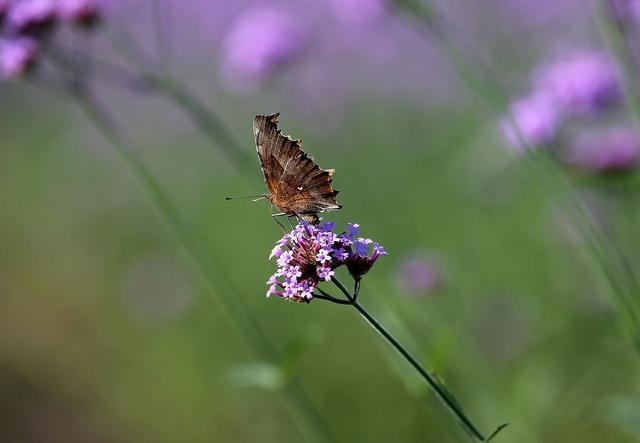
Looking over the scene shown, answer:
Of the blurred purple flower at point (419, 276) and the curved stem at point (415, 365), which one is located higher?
the blurred purple flower at point (419, 276)

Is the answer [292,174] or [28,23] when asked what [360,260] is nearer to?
[292,174]

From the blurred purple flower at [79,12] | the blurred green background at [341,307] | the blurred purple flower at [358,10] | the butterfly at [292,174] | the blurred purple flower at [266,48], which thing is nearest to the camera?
the butterfly at [292,174]

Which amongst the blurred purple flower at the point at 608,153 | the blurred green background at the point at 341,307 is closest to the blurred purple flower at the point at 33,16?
the blurred green background at the point at 341,307

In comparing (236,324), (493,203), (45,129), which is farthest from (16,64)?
(45,129)

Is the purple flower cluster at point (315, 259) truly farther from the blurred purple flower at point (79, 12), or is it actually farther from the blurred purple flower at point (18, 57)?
the blurred purple flower at point (79, 12)

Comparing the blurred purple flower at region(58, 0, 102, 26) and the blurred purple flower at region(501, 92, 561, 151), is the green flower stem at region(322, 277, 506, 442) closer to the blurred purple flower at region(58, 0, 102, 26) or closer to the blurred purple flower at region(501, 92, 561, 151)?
the blurred purple flower at region(501, 92, 561, 151)
